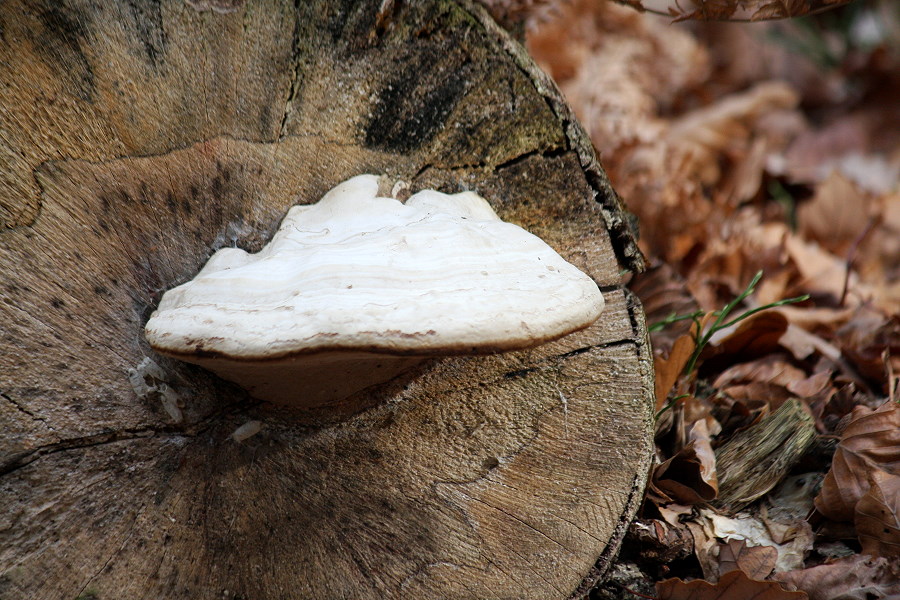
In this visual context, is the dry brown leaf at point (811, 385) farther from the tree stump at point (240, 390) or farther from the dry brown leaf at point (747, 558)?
the tree stump at point (240, 390)

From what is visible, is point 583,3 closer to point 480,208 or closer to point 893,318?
point 893,318

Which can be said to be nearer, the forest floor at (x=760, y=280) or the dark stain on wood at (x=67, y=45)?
A: the dark stain on wood at (x=67, y=45)

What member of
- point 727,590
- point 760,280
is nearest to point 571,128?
point 727,590

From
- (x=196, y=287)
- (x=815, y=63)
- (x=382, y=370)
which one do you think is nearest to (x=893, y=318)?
(x=382, y=370)

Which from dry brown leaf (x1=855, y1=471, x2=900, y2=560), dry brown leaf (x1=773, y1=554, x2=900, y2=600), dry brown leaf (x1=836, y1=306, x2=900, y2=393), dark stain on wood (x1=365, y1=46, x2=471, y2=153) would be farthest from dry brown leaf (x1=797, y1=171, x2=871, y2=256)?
dark stain on wood (x1=365, y1=46, x2=471, y2=153)

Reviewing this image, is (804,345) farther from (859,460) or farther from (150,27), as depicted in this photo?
(150,27)

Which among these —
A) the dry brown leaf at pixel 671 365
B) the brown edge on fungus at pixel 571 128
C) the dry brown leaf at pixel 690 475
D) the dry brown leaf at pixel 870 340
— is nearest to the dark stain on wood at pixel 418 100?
the brown edge on fungus at pixel 571 128
